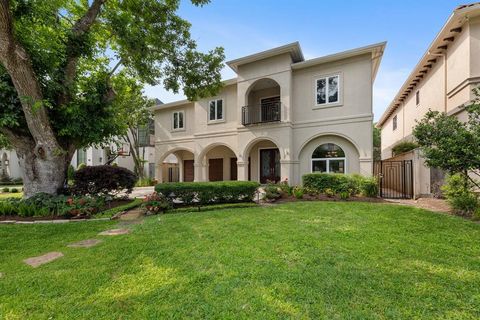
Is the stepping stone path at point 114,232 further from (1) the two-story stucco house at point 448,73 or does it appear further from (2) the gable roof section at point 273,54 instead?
(2) the gable roof section at point 273,54

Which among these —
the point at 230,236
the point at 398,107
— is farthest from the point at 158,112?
the point at 398,107

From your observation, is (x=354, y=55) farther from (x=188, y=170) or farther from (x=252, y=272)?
(x=188, y=170)

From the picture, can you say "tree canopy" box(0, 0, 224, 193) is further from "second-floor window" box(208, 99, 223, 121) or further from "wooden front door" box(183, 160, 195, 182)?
"wooden front door" box(183, 160, 195, 182)

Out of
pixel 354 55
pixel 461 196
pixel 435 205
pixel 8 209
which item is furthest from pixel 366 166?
pixel 8 209

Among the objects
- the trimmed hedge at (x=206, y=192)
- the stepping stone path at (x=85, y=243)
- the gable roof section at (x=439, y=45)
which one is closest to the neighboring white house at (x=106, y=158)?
the trimmed hedge at (x=206, y=192)

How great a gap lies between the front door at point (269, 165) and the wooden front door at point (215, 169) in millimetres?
3879

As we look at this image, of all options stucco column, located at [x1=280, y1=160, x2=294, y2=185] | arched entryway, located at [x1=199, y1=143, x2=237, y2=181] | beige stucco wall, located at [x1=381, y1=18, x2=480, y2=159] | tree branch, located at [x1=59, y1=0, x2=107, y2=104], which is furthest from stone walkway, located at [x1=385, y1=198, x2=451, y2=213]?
tree branch, located at [x1=59, y1=0, x2=107, y2=104]

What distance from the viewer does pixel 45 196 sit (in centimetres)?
749

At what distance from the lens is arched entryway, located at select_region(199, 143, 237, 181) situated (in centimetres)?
1762

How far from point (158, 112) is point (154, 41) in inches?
376

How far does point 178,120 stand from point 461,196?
646 inches

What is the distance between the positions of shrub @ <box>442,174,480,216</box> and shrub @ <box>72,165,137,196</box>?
11480 mm

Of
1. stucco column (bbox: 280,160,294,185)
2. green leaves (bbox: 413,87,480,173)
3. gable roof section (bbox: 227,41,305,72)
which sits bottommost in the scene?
stucco column (bbox: 280,160,294,185)

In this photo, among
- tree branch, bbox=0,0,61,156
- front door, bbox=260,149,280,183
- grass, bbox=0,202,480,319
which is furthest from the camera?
front door, bbox=260,149,280,183
